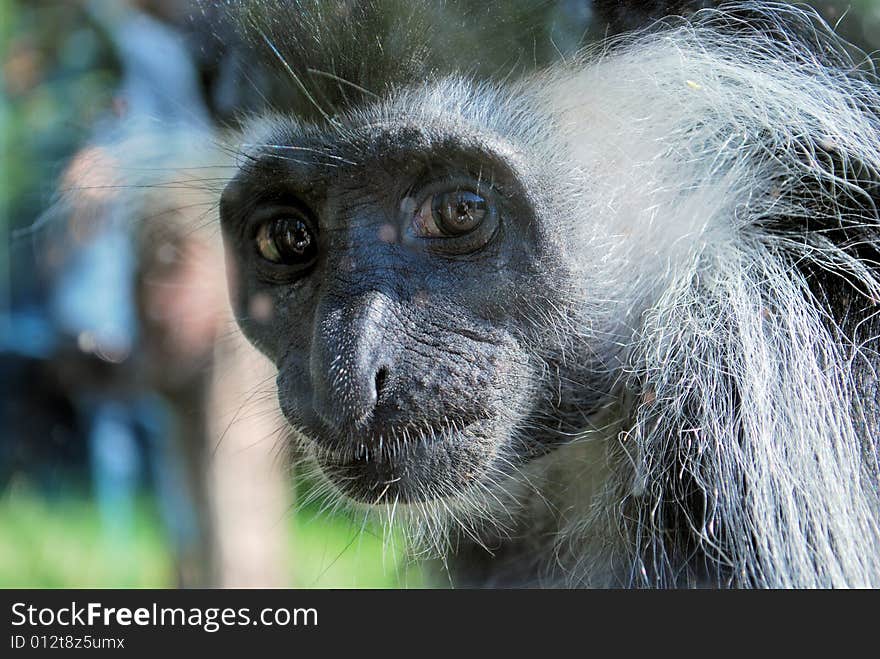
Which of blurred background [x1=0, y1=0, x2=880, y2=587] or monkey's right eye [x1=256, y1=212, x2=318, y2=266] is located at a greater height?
blurred background [x1=0, y1=0, x2=880, y2=587]

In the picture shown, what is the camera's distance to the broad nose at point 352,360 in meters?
1.66

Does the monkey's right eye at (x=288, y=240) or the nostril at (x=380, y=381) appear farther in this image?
the monkey's right eye at (x=288, y=240)

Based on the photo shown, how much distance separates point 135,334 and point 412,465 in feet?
6.77

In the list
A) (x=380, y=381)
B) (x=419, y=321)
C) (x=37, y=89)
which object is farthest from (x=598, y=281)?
(x=37, y=89)

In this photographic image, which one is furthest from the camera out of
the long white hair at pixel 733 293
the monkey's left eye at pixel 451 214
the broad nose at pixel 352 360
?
the monkey's left eye at pixel 451 214

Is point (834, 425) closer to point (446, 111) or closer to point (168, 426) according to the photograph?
point (446, 111)

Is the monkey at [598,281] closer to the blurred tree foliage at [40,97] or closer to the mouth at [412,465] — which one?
the mouth at [412,465]

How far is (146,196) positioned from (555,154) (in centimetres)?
164

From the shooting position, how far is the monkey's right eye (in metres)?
2.02

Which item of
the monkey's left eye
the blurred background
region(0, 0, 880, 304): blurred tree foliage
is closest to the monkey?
the monkey's left eye

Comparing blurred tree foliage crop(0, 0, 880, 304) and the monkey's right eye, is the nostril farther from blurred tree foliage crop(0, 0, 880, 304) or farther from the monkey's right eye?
blurred tree foliage crop(0, 0, 880, 304)

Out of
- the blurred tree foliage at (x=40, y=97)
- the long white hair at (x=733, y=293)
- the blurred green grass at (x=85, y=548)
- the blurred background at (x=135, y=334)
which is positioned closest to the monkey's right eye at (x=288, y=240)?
the blurred background at (x=135, y=334)

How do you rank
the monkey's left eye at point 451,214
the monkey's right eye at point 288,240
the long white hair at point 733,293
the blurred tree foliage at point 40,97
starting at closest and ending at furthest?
the long white hair at point 733,293 < the monkey's left eye at point 451,214 < the monkey's right eye at point 288,240 < the blurred tree foliage at point 40,97
